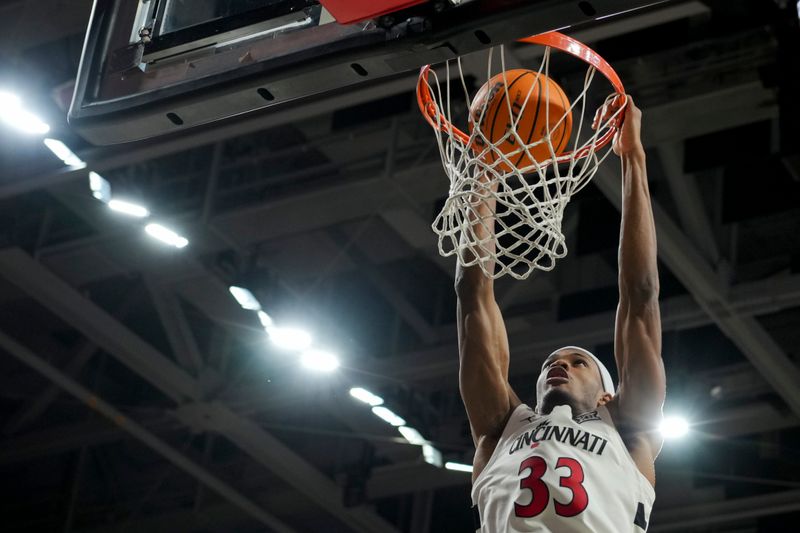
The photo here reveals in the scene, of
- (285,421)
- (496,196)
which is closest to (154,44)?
(496,196)

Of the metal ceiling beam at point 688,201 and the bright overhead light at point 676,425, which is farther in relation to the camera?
the bright overhead light at point 676,425

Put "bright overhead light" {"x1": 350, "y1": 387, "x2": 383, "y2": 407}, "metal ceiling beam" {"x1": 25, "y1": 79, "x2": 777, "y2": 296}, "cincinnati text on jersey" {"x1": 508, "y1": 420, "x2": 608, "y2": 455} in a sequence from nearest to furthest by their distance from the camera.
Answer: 1. "cincinnati text on jersey" {"x1": 508, "y1": 420, "x2": 608, "y2": 455}
2. "metal ceiling beam" {"x1": 25, "y1": 79, "x2": 777, "y2": 296}
3. "bright overhead light" {"x1": 350, "y1": 387, "x2": 383, "y2": 407}

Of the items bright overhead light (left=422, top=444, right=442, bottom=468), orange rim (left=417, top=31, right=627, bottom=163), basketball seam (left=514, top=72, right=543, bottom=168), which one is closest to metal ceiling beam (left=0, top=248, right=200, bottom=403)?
bright overhead light (left=422, top=444, right=442, bottom=468)

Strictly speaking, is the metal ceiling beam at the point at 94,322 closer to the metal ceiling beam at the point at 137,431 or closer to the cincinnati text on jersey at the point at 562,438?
the metal ceiling beam at the point at 137,431

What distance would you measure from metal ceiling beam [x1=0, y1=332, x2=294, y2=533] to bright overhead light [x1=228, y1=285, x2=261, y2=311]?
1.98m

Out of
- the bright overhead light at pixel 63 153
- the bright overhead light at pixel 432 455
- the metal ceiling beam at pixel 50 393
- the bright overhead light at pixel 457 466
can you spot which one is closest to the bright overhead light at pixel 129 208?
the bright overhead light at pixel 63 153

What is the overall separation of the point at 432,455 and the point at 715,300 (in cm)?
309

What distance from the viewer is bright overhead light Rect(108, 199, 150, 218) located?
28.9ft

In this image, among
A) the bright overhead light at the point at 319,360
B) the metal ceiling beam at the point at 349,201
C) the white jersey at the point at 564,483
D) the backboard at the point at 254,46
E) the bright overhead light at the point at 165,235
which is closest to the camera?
the backboard at the point at 254,46

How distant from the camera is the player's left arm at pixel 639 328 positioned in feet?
13.4

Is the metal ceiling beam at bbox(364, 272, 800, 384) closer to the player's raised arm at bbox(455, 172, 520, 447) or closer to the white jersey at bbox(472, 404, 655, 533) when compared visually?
the player's raised arm at bbox(455, 172, 520, 447)

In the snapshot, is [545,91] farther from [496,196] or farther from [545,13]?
[545,13]

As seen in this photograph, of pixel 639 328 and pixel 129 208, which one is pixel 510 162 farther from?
pixel 129 208

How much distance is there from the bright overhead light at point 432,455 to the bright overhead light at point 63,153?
3.73 m
